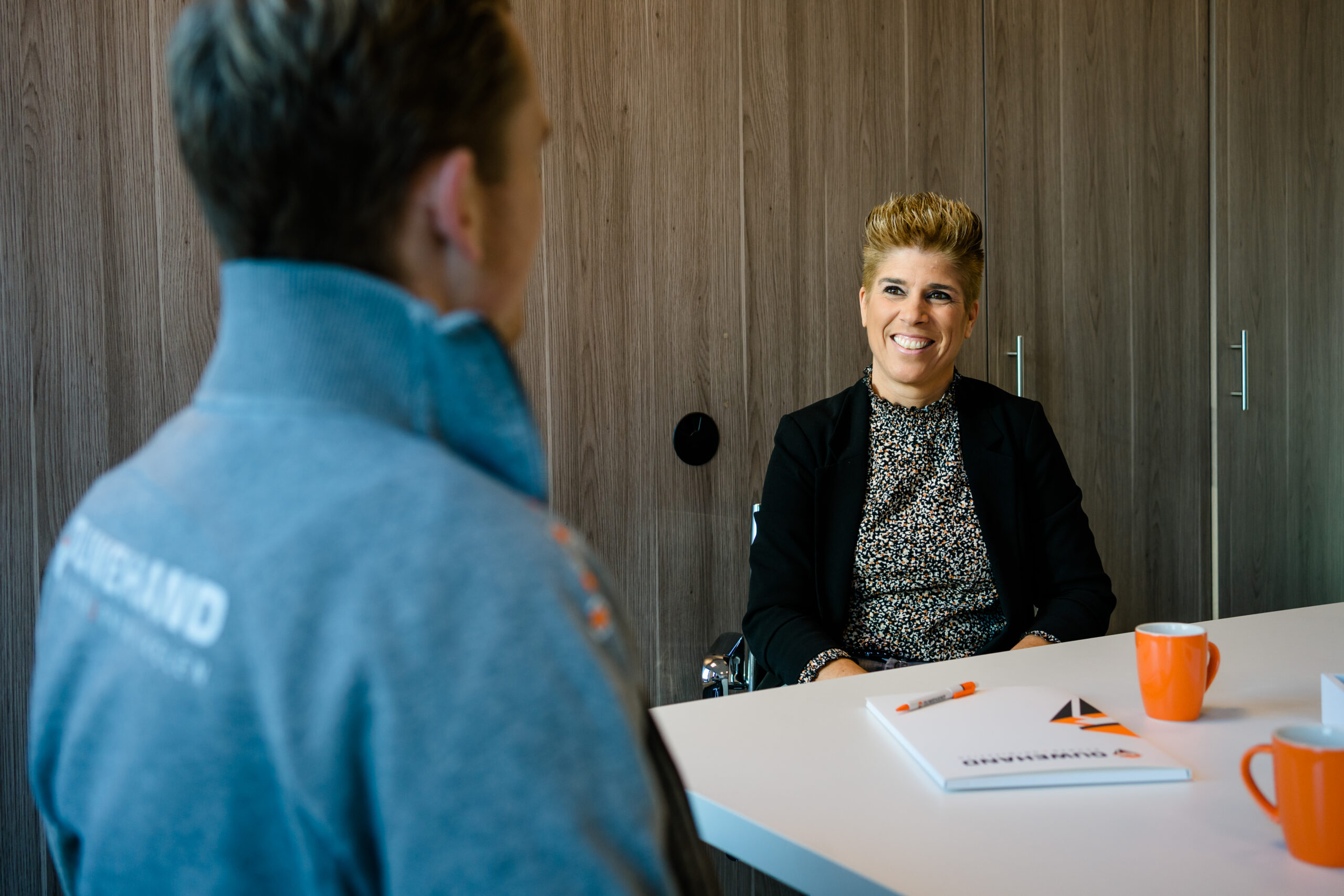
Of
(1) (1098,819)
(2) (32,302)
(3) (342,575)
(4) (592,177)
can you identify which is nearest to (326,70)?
(3) (342,575)

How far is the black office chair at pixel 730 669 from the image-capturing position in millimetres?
1559

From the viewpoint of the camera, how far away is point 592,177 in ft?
7.10

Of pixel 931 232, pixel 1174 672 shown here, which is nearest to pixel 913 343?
pixel 931 232

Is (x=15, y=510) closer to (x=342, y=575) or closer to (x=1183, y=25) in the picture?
(x=342, y=575)

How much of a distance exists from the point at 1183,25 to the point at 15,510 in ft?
10.3

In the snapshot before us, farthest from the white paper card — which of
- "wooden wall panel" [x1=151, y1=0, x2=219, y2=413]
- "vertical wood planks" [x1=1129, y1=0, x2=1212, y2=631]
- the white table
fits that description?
"vertical wood planks" [x1=1129, y1=0, x2=1212, y2=631]

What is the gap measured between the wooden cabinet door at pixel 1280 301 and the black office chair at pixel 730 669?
6.33 ft

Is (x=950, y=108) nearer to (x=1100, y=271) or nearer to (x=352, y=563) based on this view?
(x=1100, y=271)

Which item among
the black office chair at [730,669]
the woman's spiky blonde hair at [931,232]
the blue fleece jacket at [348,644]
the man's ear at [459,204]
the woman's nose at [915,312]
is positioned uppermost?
the woman's spiky blonde hair at [931,232]

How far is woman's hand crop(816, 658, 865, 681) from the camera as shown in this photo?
5.08 feet

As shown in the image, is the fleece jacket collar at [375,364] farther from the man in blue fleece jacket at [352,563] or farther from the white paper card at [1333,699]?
the white paper card at [1333,699]

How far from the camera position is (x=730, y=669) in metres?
1.60

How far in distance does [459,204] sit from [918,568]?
4.71 feet

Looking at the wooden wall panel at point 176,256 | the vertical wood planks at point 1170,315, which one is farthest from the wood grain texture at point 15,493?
the vertical wood planks at point 1170,315
